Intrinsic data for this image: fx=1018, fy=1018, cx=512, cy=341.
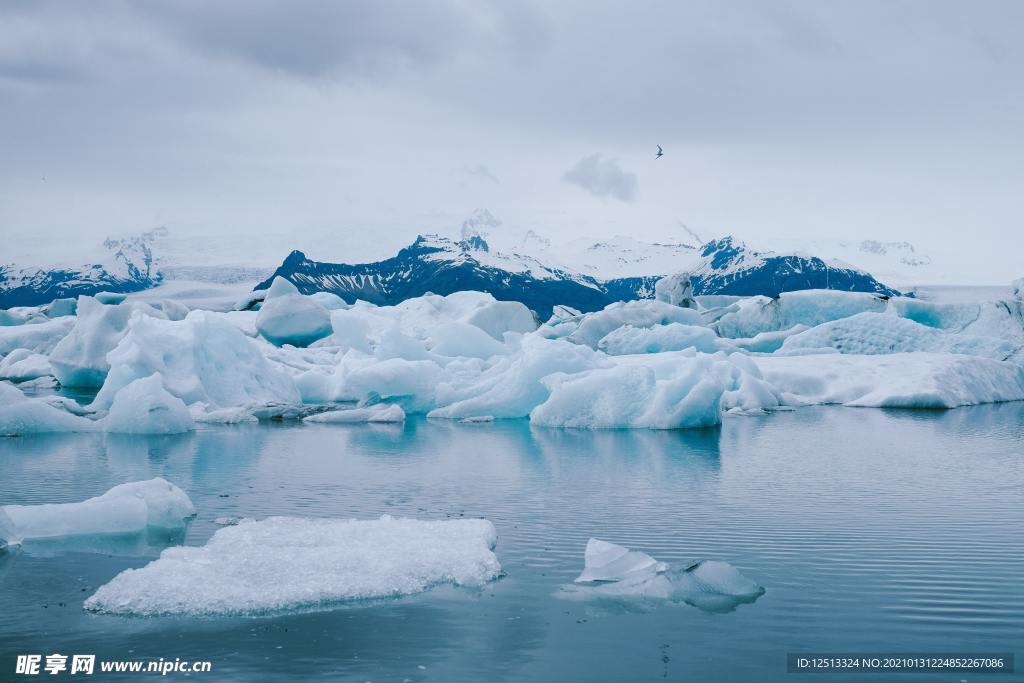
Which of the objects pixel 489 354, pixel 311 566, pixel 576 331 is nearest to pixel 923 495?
pixel 311 566

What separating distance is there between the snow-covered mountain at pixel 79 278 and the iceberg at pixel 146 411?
303ft

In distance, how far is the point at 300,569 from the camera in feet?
17.9

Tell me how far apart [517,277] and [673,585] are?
103 m

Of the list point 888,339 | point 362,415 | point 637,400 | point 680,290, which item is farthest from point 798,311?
point 362,415

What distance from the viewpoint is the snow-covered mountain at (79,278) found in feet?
351

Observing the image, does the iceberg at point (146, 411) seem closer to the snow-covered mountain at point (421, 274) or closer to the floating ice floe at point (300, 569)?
the floating ice floe at point (300, 569)

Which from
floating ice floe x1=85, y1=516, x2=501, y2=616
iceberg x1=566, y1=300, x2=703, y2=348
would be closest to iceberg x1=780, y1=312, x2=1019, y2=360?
iceberg x1=566, y1=300, x2=703, y2=348

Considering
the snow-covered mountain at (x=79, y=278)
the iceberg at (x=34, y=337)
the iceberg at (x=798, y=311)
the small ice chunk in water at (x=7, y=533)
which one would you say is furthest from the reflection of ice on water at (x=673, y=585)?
the snow-covered mountain at (x=79, y=278)

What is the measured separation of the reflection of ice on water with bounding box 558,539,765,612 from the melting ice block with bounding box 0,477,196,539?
3231 mm

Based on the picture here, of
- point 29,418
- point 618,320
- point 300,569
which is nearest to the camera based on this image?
point 300,569

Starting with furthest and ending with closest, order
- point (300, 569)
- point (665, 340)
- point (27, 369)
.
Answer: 1. point (27, 369)
2. point (665, 340)
3. point (300, 569)

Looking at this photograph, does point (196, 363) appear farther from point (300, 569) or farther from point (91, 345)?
point (300, 569)

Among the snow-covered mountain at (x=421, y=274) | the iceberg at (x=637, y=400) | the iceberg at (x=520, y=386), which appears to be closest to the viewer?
the iceberg at (x=637, y=400)

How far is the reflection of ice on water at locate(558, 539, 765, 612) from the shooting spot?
514 cm
